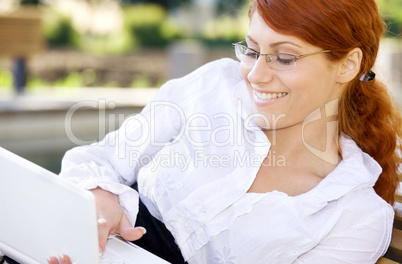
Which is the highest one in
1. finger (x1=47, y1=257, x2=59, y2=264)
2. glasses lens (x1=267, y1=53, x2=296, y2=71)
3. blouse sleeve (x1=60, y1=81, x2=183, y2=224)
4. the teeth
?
glasses lens (x1=267, y1=53, x2=296, y2=71)

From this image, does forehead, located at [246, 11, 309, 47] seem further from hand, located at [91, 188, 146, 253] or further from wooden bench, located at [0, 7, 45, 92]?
wooden bench, located at [0, 7, 45, 92]

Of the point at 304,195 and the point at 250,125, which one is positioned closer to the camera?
the point at 304,195

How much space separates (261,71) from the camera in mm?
1774

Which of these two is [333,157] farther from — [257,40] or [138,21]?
[138,21]

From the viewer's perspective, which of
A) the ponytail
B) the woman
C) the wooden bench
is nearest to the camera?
the woman

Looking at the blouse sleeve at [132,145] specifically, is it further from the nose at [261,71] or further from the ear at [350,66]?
the ear at [350,66]

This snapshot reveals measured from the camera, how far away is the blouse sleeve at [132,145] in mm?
1909

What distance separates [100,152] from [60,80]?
8.67 m

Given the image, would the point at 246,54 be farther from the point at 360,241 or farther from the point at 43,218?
the point at 43,218

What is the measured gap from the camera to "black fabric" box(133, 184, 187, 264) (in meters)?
1.91

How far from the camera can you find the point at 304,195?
1820 mm

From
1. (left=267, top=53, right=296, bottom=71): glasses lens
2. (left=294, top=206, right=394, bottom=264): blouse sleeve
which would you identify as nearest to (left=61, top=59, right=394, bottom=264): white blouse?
(left=294, top=206, right=394, bottom=264): blouse sleeve

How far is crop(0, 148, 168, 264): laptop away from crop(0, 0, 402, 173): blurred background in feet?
3.89

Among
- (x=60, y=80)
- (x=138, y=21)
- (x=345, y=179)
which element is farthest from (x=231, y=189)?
(x=138, y=21)
